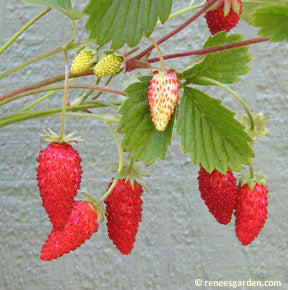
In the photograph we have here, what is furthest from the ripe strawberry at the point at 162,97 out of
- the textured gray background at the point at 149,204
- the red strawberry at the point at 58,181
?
the textured gray background at the point at 149,204

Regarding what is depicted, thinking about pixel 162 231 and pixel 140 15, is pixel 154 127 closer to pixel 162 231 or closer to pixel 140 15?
pixel 140 15

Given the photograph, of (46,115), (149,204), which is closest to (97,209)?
(46,115)

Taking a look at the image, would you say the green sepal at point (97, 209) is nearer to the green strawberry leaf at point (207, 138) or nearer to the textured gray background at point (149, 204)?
the green strawberry leaf at point (207, 138)

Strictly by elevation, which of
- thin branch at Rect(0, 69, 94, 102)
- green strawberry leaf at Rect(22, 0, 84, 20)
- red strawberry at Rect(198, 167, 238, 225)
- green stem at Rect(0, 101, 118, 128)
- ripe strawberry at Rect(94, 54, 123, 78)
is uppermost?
green strawberry leaf at Rect(22, 0, 84, 20)

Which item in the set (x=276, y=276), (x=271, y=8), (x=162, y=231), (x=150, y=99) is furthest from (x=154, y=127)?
(x=276, y=276)

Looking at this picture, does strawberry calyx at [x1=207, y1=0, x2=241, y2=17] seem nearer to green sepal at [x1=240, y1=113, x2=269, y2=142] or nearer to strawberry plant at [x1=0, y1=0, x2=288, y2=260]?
strawberry plant at [x1=0, y1=0, x2=288, y2=260]

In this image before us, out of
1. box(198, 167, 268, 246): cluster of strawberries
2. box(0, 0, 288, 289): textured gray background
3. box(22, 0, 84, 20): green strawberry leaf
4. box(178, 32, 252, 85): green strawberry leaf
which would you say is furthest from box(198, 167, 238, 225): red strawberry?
box(0, 0, 288, 289): textured gray background
